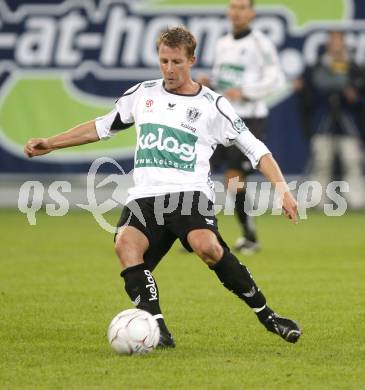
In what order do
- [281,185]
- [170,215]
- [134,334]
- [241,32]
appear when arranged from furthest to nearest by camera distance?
[241,32]
[170,215]
[281,185]
[134,334]

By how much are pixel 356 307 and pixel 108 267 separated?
3574 mm

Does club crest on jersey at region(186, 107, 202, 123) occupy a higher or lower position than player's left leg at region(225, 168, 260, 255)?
higher

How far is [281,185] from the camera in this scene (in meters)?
6.87

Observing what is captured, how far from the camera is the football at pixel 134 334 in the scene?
666cm

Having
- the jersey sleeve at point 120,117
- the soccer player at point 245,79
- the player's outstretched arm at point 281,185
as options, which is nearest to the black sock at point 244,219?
the soccer player at point 245,79

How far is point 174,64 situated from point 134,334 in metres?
1.70

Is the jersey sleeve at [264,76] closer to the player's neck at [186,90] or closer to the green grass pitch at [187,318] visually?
the green grass pitch at [187,318]

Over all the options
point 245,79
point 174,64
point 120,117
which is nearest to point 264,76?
point 245,79

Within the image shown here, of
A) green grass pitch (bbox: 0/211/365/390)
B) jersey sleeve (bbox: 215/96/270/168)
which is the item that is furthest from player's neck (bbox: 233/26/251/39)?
jersey sleeve (bbox: 215/96/270/168)

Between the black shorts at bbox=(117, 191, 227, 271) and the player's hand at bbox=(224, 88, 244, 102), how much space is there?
17.7 feet

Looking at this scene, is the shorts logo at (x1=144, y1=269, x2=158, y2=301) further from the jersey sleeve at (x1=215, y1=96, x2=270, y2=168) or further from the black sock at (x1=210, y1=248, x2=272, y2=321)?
the jersey sleeve at (x1=215, y1=96, x2=270, y2=168)

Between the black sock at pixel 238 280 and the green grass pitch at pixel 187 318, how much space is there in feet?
0.92

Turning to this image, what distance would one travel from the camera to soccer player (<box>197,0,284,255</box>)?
12.7m

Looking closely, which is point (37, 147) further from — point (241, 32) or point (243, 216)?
point (241, 32)
